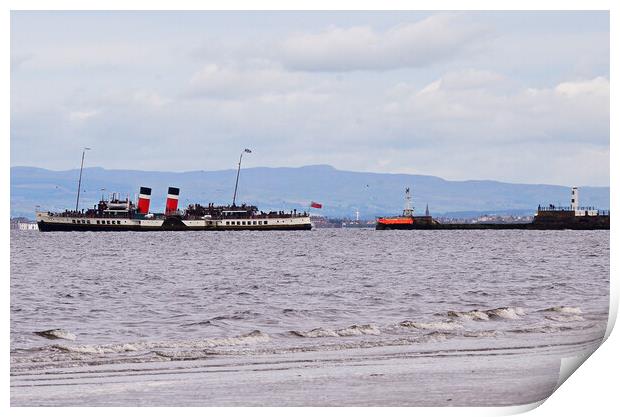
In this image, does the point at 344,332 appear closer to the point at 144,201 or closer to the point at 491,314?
the point at 491,314

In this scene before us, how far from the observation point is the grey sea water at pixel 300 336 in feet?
55.9

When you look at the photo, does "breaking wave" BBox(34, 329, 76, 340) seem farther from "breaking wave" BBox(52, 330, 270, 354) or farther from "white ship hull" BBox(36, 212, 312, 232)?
"white ship hull" BBox(36, 212, 312, 232)

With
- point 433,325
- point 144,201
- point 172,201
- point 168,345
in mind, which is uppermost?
point 172,201

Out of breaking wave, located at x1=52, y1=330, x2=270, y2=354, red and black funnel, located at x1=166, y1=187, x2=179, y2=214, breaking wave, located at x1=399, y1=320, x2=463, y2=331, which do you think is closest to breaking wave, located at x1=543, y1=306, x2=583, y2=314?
breaking wave, located at x1=399, y1=320, x2=463, y2=331

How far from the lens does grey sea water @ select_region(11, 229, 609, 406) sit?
17047 mm

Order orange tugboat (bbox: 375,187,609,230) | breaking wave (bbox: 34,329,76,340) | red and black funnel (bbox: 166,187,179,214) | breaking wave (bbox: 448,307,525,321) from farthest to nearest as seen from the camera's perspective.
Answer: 1. red and black funnel (bbox: 166,187,179,214)
2. orange tugboat (bbox: 375,187,609,230)
3. breaking wave (bbox: 448,307,525,321)
4. breaking wave (bbox: 34,329,76,340)

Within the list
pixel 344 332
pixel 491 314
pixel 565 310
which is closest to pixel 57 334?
pixel 344 332

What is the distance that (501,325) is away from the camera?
1022 inches

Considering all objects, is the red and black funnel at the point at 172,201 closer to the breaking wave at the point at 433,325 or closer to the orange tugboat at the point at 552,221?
the orange tugboat at the point at 552,221

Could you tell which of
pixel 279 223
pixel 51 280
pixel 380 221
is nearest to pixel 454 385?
pixel 51 280

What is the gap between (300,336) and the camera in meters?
24.8

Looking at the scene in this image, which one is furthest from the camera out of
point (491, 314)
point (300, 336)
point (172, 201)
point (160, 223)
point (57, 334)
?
point (172, 201)

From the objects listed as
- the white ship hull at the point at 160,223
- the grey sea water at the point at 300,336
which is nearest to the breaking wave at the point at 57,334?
the grey sea water at the point at 300,336

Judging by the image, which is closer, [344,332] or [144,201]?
[344,332]
